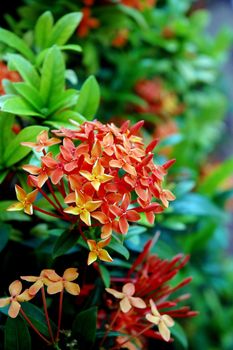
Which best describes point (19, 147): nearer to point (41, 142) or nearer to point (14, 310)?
point (41, 142)

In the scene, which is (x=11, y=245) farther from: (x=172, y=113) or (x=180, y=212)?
(x=172, y=113)

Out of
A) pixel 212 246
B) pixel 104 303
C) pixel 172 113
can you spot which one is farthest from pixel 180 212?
pixel 172 113

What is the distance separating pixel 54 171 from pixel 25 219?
0.80 feet

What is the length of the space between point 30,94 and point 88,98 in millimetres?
111

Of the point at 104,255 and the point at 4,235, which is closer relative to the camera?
the point at 104,255

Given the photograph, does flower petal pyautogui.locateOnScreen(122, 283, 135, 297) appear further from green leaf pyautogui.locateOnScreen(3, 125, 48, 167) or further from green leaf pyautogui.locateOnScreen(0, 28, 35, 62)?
green leaf pyautogui.locateOnScreen(0, 28, 35, 62)

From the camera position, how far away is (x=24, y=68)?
86 cm

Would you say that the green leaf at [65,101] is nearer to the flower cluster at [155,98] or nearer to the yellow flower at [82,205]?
the yellow flower at [82,205]

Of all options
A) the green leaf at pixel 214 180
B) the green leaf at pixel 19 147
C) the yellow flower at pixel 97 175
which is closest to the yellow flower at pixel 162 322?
the yellow flower at pixel 97 175

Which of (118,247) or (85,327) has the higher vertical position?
(118,247)

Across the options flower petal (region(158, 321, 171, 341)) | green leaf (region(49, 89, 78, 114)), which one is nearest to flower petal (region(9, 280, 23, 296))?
flower petal (region(158, 321, 171, 341))

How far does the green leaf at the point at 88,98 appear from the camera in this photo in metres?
0.86

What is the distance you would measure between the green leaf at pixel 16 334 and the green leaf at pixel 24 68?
430 millimetres

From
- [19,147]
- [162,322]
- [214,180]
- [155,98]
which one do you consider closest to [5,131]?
[19,147]
